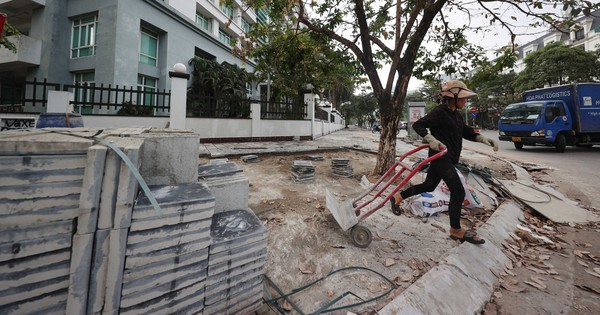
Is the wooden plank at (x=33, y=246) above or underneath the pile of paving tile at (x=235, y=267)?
above

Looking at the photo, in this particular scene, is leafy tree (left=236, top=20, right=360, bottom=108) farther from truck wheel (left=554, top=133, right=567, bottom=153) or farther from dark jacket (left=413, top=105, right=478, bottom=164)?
truck wheel (left=554, top=133, right=567, bottom=153)

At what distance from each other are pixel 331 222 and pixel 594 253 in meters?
3.38

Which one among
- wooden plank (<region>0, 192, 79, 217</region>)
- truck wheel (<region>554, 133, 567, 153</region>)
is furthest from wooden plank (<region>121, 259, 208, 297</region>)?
truck wheel (<region>554, 133, 567, 153</region>)

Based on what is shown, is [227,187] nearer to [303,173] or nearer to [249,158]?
[303,173]

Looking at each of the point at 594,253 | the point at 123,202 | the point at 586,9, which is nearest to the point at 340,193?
the point at 594,253

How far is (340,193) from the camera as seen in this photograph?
454cm

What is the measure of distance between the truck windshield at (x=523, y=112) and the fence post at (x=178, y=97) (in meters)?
15.9

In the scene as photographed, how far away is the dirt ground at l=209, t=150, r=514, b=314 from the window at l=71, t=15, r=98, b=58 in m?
15.8

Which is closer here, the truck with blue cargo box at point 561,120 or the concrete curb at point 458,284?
the concrete curb at point 458,284

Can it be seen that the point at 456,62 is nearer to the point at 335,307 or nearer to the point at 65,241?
the point at 335,307

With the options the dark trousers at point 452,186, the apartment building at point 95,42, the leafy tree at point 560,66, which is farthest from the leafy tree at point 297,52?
the leafy tree at point 560,66

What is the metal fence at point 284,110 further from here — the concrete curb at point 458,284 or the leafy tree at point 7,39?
the concrete curb at point 458,284

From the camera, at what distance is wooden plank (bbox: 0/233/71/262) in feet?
3.35

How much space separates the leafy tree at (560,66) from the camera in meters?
26.3
